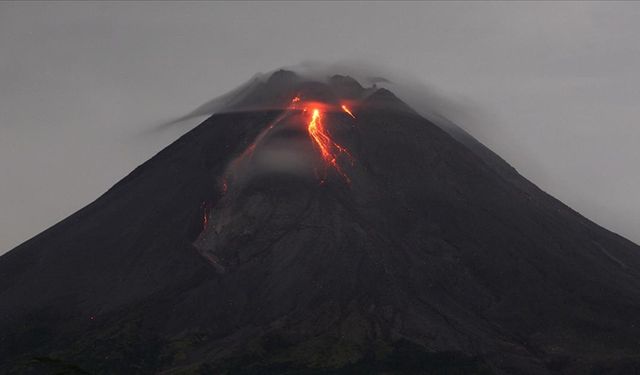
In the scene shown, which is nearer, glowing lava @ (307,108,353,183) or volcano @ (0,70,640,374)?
volcano @ (0,70,640,374)

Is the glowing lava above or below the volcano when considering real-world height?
above

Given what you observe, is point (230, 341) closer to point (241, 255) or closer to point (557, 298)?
point (241, 255)

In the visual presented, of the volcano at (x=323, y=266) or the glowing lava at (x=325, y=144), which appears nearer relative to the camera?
the volcano at (x=323, y=266)

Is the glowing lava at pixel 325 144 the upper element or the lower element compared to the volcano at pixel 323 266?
upper

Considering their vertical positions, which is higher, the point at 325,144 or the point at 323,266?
the point at 325,144
